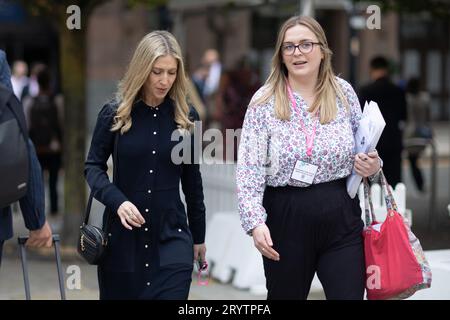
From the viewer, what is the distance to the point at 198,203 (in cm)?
464

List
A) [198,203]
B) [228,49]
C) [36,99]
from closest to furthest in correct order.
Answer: [198,203] < [36,99] < [228,49]

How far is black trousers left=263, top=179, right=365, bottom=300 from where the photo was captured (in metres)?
4.24

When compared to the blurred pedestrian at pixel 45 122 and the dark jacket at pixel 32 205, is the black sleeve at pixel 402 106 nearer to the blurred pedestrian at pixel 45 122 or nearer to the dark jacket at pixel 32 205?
the blurred pedestrian at pixel 45 122

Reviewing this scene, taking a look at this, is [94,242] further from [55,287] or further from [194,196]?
[55,287]

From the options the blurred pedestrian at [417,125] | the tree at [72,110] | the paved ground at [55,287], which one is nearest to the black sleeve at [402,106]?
the blurred pedestrian at [417,125]

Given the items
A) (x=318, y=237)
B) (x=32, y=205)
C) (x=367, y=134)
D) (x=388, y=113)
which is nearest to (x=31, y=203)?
(x=32, y=205)

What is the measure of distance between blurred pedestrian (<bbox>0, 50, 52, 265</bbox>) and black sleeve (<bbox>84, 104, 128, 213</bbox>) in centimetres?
35

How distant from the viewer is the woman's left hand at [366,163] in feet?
13.9

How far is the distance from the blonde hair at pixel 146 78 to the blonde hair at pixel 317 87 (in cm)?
39

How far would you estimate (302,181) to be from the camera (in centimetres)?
422

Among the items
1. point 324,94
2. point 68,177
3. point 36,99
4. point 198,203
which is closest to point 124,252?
point 198,203

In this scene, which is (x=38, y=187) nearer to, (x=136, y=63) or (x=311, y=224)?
(x=136, y=63)

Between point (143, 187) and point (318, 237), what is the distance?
84 cm
